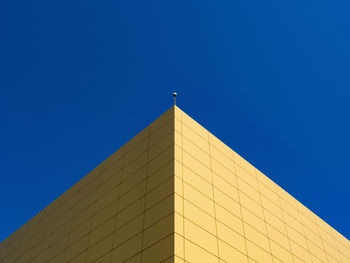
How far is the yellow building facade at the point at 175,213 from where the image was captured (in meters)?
18.3

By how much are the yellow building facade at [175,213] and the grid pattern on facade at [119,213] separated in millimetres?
64

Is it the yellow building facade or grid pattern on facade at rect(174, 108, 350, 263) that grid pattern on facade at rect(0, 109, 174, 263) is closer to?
the yellow building facade

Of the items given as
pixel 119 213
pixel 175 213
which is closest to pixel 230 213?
pixel 175 213

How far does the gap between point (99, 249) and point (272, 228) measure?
1189cm

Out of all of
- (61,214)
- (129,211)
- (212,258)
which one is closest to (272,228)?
(212,258)

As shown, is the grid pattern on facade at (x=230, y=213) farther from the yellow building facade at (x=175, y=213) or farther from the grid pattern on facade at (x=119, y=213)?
the grid pattern on facade at (x=119, y=213)

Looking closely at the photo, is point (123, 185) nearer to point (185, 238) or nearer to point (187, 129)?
point (187, 129)

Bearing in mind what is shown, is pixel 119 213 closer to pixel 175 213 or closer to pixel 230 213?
pixel 175 213

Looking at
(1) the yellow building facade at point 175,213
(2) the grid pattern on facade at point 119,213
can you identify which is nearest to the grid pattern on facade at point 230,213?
(1) the yellow building facade at point 175,213

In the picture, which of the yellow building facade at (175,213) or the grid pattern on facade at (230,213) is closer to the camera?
the yellow building facade at (175,213)

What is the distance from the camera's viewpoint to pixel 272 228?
82.5 feet

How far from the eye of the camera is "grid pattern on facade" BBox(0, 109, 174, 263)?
18281 mm

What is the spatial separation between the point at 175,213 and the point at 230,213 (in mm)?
5486

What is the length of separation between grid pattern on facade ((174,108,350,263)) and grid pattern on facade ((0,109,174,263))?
0.85 m
